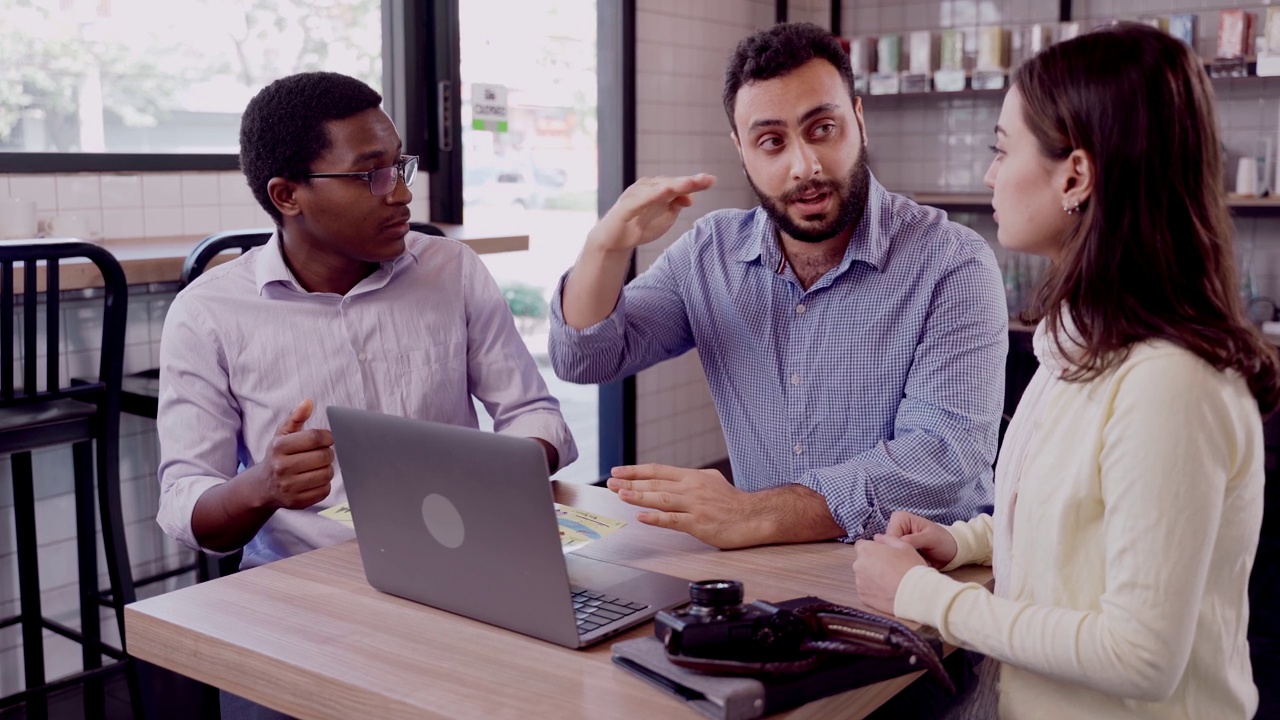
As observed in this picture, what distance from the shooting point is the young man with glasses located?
5.57 ft

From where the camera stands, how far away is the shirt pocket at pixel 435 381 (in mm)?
1841

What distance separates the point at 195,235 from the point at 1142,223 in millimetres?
2561

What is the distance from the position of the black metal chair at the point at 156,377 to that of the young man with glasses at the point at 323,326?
0.27 meters

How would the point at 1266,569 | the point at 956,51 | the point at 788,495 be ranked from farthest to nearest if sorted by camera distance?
the point at 956,51 < the point at 1266,569 < the point at 788,495

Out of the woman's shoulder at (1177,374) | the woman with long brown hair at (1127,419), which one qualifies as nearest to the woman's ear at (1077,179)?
the woman with long brown hair at (1127,419)

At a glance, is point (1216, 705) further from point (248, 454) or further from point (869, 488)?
point (248, 454)

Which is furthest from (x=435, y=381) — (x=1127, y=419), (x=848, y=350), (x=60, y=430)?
(x=1127, y=419)

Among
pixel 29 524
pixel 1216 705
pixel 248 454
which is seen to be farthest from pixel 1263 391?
pixel 29 524

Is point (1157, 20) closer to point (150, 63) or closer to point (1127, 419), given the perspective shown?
point (150, 63)

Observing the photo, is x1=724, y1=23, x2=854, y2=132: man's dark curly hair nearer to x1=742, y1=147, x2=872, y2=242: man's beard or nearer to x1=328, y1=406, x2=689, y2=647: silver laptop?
x1=742, y1=147, x2=872, y2=242: man's beard

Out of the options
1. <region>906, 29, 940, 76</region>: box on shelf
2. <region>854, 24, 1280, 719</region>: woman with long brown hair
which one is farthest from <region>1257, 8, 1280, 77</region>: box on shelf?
<region>854, 24, 1280, 719</region>: woman with long brown hair

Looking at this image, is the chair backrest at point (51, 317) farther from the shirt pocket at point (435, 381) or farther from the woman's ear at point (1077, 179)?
the woman's ear at point (1077, 179)

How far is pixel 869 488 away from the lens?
4.90ft

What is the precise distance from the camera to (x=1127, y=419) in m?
1.03
